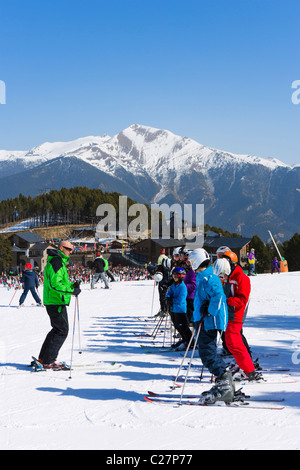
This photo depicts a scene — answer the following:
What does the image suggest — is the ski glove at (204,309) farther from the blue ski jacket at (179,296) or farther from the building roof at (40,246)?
the building roof at (40,246)

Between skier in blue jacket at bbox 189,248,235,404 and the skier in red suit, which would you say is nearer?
skier in blue jacket at bbox 189,248,235,404

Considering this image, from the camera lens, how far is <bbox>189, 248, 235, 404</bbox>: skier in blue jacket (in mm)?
4930

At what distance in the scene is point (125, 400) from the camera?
5141mm

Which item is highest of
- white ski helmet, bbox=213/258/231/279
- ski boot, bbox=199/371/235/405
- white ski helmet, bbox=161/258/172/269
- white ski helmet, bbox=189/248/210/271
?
white ski helmet, bbox=189/248/210/271

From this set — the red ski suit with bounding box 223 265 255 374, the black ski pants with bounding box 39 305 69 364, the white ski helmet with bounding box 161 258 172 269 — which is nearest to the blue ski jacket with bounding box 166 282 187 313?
the red ski suit with bounding box 223 265 255 374

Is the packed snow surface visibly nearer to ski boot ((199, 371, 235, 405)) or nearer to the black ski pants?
ski boot ((199, 371, 235, 405))

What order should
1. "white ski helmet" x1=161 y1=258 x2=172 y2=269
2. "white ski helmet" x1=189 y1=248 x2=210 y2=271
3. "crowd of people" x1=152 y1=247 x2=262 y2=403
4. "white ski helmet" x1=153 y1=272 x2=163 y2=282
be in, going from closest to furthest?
"crowd of people" x1=152 y1=247 x2=262 y2=403
"white ski helmet" x1=189 y1=248 x2=210 y2=271
"white ski helmet" x1=153 y1=272 x2=163 y2=282
"white ski helmet" x1=161 y1=258 x2=172 y2=269

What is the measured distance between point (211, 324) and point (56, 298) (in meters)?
2.47

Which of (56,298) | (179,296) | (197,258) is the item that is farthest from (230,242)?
(197,258)

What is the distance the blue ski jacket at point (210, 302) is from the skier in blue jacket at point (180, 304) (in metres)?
2.48

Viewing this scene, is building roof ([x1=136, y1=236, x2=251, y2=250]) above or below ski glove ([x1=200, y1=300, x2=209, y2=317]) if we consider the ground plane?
below

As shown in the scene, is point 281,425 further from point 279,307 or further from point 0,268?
point 0,268

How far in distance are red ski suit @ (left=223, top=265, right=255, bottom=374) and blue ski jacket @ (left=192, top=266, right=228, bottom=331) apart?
53 centimetres

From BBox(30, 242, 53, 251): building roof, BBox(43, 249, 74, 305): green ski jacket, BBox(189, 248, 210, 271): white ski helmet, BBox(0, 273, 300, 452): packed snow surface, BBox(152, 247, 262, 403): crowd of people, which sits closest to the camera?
BBox(0, 273, 300, 452): packed snow surface
